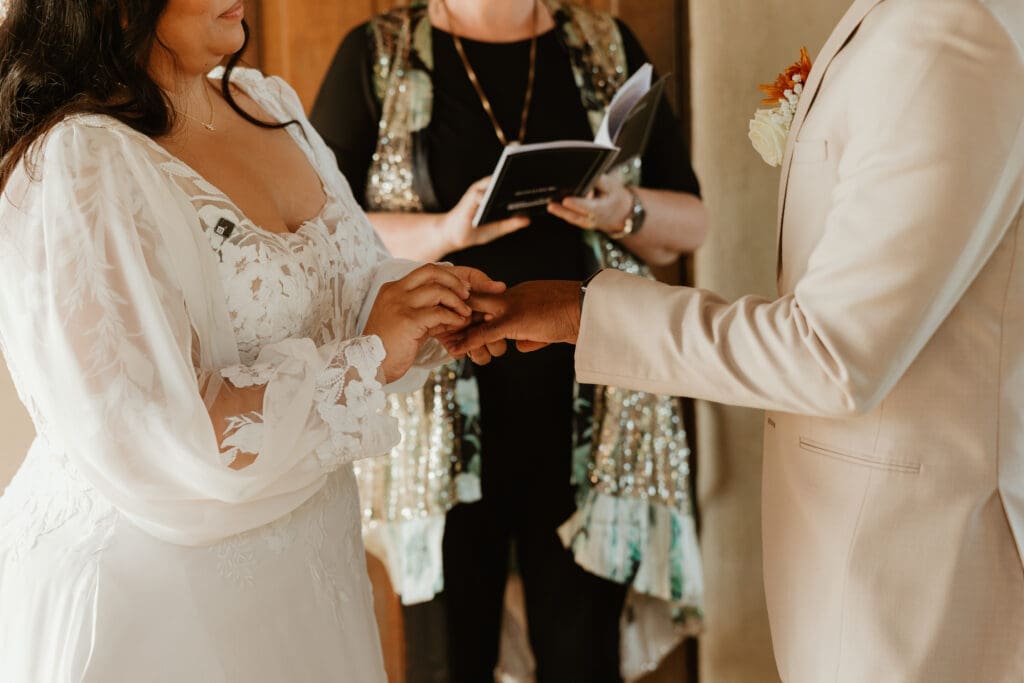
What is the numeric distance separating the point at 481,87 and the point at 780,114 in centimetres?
90

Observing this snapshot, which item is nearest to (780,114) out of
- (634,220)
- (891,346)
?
(891,346)

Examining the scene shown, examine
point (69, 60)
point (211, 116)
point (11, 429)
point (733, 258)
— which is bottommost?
point (733, 258)

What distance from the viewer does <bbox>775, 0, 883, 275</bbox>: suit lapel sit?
4.65ft

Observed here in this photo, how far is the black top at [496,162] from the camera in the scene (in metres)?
2.31

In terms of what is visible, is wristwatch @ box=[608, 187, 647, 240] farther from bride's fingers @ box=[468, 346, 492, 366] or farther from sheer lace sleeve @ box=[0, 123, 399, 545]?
sheer lace sleeve @ box=[0, 123, 399, 545]

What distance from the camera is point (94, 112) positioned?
1.37 m

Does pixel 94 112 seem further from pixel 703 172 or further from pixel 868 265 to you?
pixel 703 172

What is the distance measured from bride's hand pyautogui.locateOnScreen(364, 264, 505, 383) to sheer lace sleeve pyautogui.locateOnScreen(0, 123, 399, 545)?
0.19m

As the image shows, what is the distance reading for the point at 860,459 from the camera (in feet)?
4.68

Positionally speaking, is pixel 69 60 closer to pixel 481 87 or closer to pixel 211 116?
pixel 211 116

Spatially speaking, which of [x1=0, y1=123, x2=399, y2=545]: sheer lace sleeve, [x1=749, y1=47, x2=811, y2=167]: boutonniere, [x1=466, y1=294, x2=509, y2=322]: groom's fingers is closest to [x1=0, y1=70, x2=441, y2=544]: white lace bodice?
[x1=0, y1=123, x2=399, y2=545]: sheer lace sleeve

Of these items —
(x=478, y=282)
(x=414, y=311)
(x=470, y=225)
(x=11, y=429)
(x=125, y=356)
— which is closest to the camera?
(x=125, y=356)

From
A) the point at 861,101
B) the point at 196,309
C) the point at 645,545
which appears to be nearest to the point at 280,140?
the point at 196,309

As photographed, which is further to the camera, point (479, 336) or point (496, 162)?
point (496, 162)
